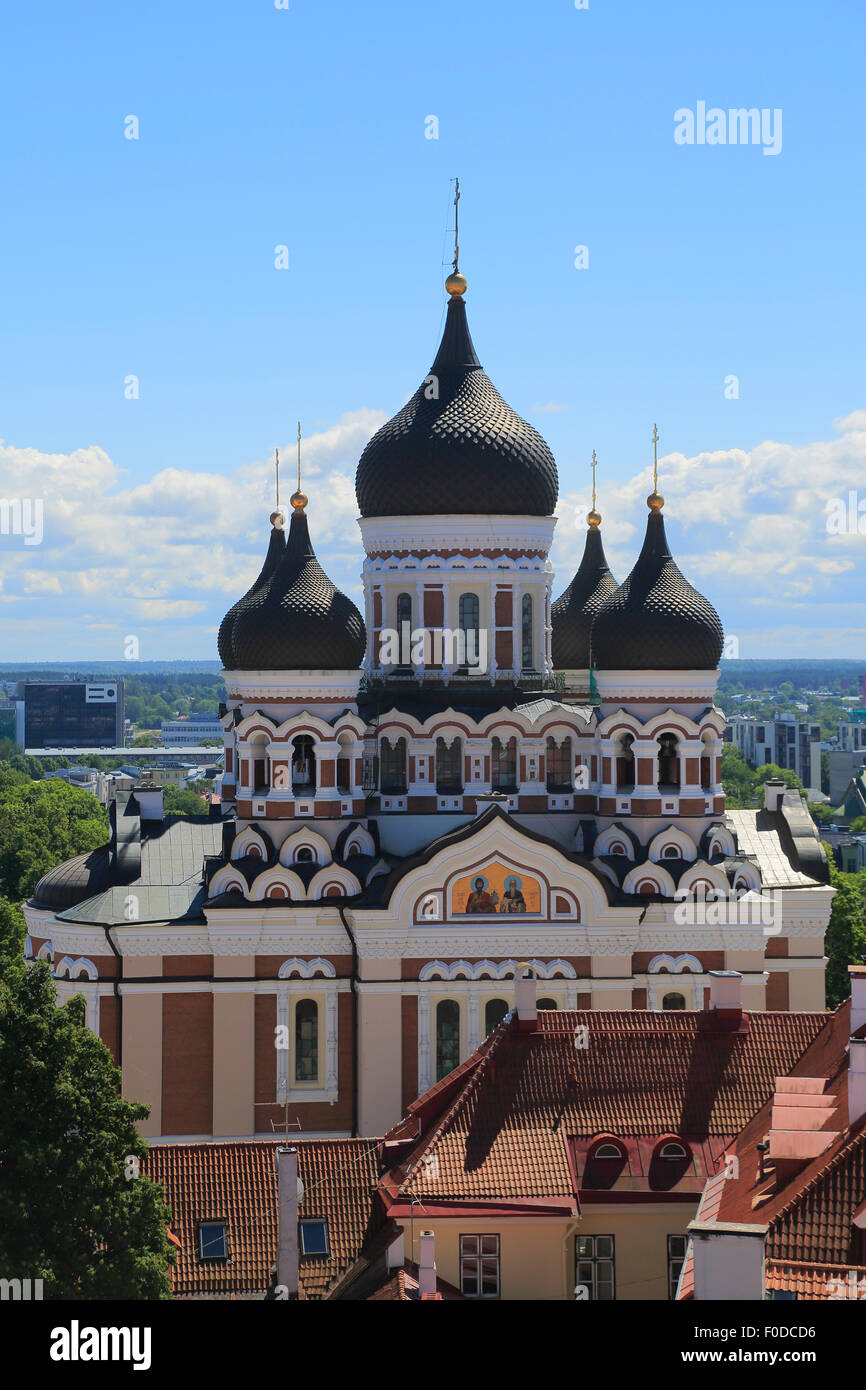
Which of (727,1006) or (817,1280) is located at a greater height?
(727,1006)

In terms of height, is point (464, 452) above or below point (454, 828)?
above

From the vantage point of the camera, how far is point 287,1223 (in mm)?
20922

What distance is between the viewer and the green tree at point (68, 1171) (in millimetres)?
18078

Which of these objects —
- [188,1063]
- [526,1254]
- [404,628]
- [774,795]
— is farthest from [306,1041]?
[526,1254]

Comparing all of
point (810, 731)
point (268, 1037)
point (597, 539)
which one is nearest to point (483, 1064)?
point (268, 1037)

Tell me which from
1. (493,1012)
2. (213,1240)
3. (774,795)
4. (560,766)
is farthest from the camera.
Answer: (774,795)

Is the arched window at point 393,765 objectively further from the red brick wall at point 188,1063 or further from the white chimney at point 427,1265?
the white chimney at point 427,1265

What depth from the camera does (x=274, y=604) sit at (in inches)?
1303

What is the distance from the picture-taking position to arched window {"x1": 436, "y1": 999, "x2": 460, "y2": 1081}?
102 ft

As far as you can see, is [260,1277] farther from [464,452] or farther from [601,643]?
[464,452]

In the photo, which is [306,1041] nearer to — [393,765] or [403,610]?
[393,765]

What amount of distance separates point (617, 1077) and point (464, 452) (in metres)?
16.1

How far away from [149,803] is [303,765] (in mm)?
4246

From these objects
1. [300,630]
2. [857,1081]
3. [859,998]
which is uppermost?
[300,630]
